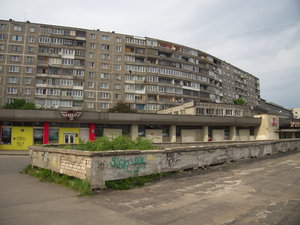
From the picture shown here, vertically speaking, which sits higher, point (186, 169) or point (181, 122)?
point (181, 122)

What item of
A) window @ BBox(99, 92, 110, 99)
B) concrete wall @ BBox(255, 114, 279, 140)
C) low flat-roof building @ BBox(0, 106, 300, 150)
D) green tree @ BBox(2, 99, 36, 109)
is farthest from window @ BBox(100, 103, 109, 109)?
concrete wall @ BBox(255, 114, 279, 140)

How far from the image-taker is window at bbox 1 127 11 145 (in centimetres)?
2922

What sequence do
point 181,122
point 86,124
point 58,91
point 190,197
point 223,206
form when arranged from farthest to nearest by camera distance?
1. point 58,91
2. point 181,122
3. point 86,124
4. point 190,197
5. point 223,206

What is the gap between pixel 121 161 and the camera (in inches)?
341

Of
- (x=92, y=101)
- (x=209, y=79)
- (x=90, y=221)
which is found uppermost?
(x=209, y=79)

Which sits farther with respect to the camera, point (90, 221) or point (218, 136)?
point (218, 136)

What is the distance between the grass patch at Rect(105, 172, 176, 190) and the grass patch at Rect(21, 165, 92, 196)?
892mm

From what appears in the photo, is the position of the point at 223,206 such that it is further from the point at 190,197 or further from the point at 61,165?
the point at 61,165

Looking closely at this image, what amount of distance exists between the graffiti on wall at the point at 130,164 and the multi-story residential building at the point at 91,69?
45.0 metres

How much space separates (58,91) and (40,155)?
4212 cm

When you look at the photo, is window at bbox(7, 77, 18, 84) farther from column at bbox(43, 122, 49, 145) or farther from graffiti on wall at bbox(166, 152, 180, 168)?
graffiti on wall at bbox(166, 152, 180, 168)

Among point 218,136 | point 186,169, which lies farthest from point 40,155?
point 218,136

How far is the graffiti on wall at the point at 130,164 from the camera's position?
8.48m

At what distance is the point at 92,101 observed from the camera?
173 ft
